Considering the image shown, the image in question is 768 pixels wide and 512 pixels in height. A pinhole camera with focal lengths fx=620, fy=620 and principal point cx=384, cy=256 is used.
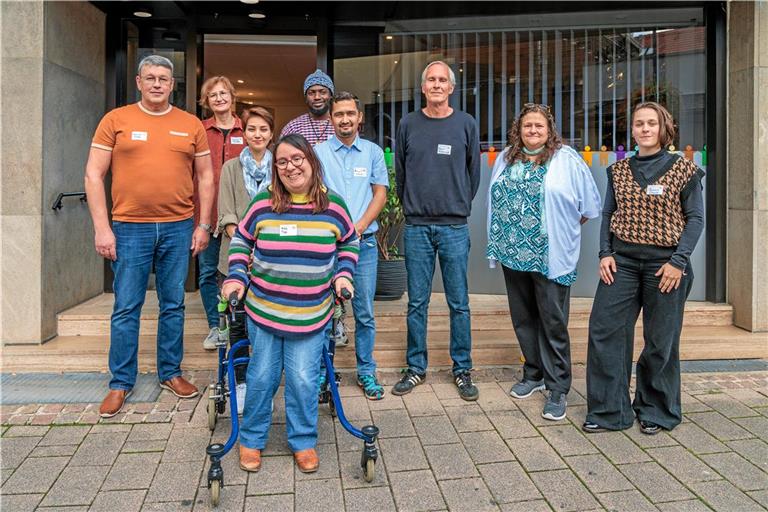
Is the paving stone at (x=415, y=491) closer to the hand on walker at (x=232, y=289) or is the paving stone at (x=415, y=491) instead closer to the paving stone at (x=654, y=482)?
the paving stone at (x=654, y=482)

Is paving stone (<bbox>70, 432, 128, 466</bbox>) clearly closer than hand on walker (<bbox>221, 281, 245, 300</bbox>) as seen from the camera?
No

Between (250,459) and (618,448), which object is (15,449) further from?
(618,448)

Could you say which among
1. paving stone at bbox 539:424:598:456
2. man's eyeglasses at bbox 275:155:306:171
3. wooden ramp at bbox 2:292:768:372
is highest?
man's eyeglasses at bbox 275:155:306:171

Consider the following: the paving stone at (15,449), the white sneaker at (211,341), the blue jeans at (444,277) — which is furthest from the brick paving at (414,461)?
the white sneaker at (211,341)

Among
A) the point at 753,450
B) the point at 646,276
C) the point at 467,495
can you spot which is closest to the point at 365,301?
the point at 467,495

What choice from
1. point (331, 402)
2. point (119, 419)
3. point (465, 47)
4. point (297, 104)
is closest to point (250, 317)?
point (331, 402)

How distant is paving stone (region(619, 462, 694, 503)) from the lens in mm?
2900

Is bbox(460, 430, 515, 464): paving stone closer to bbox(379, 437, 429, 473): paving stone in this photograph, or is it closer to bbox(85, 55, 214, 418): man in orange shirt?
bbox(379, 437, 429, 473): paving stone

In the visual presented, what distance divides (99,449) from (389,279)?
2823 mm

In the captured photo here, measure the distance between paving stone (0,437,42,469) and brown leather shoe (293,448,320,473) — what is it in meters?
1.43

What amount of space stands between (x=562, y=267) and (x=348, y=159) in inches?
59.3

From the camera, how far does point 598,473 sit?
311cm

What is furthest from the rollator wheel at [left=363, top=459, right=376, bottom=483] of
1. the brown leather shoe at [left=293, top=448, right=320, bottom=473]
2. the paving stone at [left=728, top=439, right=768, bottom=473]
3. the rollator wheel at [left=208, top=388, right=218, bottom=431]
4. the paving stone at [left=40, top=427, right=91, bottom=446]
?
the paving stone at [left=728, top=439, right=768, bottom=473]

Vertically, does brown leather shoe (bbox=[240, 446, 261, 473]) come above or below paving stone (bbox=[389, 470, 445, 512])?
above
